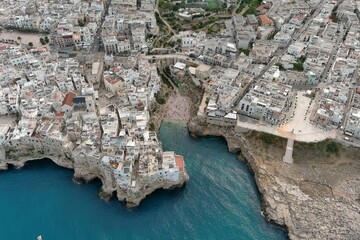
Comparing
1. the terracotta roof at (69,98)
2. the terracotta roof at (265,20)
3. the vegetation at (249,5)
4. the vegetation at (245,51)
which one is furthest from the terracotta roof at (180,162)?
the vegetation at (249,5)

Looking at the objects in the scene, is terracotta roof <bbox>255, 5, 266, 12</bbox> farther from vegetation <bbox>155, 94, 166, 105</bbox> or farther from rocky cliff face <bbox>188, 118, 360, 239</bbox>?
rocky cliff face <bbox>188, 118, 360, 239</bbox>

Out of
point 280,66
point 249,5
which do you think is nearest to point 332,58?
point 280,66

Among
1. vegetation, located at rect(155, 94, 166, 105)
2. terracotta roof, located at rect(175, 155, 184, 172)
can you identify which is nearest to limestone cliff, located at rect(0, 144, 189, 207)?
terracotta roof, located at rect(175, 155, 184, 172)

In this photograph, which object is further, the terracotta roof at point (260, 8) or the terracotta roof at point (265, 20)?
the terracotta roof at point (260, 8)

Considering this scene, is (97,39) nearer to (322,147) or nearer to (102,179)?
(102,179)

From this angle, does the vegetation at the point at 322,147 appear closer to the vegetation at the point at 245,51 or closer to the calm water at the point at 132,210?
the calm water at the point at 132,210

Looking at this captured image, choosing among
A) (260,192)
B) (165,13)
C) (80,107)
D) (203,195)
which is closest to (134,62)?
(80,107)
